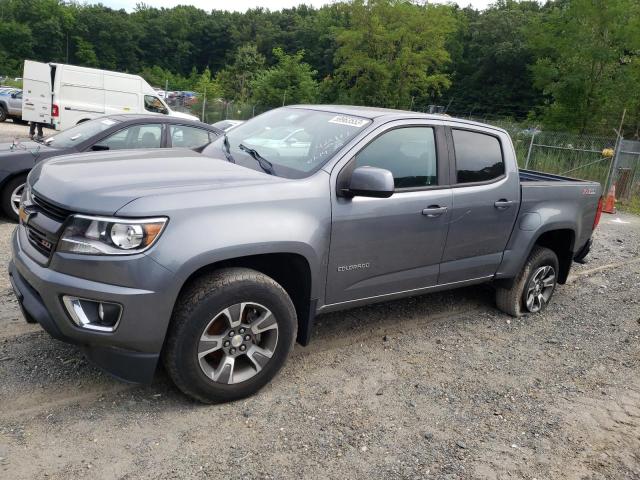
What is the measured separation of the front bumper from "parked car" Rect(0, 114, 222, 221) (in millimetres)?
3811

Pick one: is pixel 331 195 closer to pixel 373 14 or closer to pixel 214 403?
pixel 214 403

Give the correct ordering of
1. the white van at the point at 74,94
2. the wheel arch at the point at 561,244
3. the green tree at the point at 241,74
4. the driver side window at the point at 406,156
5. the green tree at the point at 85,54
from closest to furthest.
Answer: the driver side window at the point at 406,156 < the wheel arch at the point at 561,244 < the white van at the point at 74,94 < the green tree at the point at 241,74 < the green tree at the point at 85,54

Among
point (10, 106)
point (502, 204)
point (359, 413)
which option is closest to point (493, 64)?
point (10, 106)

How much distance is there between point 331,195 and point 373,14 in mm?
33250

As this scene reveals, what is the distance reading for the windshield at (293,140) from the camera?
3650 millimetres

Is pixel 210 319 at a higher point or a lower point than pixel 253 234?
lower

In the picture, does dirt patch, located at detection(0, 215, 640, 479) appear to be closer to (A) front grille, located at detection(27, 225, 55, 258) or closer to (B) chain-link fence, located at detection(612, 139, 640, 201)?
(A) front grille, located at detection(27, 225, 55, 258)

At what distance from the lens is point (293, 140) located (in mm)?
3947

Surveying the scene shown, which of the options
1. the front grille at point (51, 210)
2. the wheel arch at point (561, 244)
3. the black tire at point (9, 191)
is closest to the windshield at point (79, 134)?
the black tire at point (9, 191)

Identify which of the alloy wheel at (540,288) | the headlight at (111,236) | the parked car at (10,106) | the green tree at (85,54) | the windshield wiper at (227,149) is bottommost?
the parked car at (10,106)

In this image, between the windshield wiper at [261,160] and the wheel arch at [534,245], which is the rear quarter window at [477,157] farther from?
the windshield wiper at [261,160]

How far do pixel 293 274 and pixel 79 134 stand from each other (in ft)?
16.1

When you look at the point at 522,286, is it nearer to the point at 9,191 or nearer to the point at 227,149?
the point at 227,149

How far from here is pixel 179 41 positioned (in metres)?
99.9
